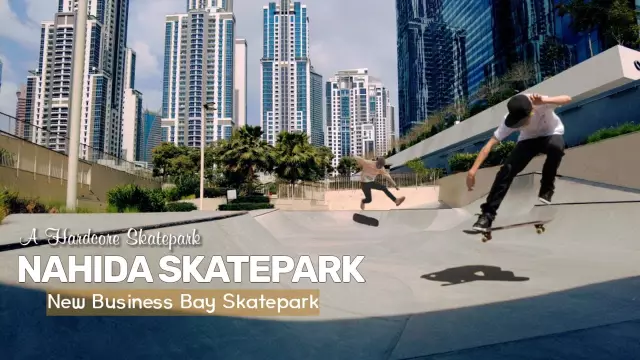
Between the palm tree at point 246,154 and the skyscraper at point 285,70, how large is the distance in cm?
10885

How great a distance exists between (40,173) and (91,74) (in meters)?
109

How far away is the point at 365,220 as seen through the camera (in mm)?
17375

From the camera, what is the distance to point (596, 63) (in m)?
20.0

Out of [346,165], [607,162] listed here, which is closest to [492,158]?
[607,162]

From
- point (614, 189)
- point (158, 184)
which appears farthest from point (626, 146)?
point (158, 184)

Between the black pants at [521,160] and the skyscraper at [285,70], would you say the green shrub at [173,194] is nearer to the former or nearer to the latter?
the black pants at [521,160]

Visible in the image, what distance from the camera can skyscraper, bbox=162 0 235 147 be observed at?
131000 mm

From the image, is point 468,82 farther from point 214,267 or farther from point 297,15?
point 297,15

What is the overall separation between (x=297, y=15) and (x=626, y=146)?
174 metres

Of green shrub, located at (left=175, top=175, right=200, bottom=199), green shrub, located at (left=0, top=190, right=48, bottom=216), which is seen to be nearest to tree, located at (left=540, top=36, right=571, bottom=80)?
green shrub, located at (left=175, top=175, right=200, bottom=199)

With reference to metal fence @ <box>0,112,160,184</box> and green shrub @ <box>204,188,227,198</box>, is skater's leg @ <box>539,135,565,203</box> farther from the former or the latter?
green shrub @ <box>204,188,227,198</box>

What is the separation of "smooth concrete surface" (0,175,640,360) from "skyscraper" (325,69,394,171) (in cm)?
15237

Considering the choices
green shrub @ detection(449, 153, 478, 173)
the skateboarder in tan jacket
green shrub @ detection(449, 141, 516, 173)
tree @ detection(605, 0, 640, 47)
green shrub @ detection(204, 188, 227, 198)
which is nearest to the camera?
the skateboarder in tan jacket

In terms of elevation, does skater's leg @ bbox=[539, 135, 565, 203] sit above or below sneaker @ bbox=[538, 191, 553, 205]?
above
